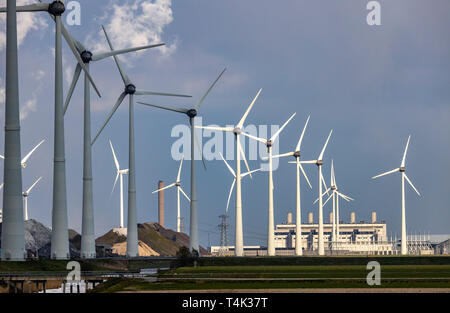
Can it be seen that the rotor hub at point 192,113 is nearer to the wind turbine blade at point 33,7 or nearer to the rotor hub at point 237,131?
the rotor hub at point 237,131

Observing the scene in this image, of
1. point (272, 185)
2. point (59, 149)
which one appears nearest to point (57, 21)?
point (59, 149)

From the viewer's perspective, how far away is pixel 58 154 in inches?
4429

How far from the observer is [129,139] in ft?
506

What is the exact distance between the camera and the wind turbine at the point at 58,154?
110688 millimetres

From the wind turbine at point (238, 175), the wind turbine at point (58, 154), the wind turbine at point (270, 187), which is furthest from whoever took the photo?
the wind turbine at point (270, 187)

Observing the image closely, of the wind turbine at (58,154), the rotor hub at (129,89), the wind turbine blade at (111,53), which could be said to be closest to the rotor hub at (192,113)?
the rotor hub at (129,89)

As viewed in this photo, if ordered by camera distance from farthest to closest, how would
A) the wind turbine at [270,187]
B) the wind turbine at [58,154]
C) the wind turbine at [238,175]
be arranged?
the wind turbine at [270,187] → the wind turbine at [238,175] → the wind turbine at [58,154]

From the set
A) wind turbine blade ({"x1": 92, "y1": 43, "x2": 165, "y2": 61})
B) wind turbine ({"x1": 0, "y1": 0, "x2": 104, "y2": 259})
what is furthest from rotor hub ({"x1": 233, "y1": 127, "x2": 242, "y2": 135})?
Result: wind turbine ({"x1": 0, "y1": 0, "x2": 104, "y2": 259})

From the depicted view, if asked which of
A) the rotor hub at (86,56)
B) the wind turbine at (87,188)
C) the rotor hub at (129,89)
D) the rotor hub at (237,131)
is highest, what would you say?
the rotor hub at (86,56)

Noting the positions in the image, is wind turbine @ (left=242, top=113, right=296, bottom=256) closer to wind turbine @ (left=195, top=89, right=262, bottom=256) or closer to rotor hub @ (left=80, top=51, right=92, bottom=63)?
wind turbine @ (left=195, top=89, right=262, bottom=256)

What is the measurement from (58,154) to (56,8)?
1848 centimetres

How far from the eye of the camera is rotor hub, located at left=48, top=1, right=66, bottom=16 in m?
114
